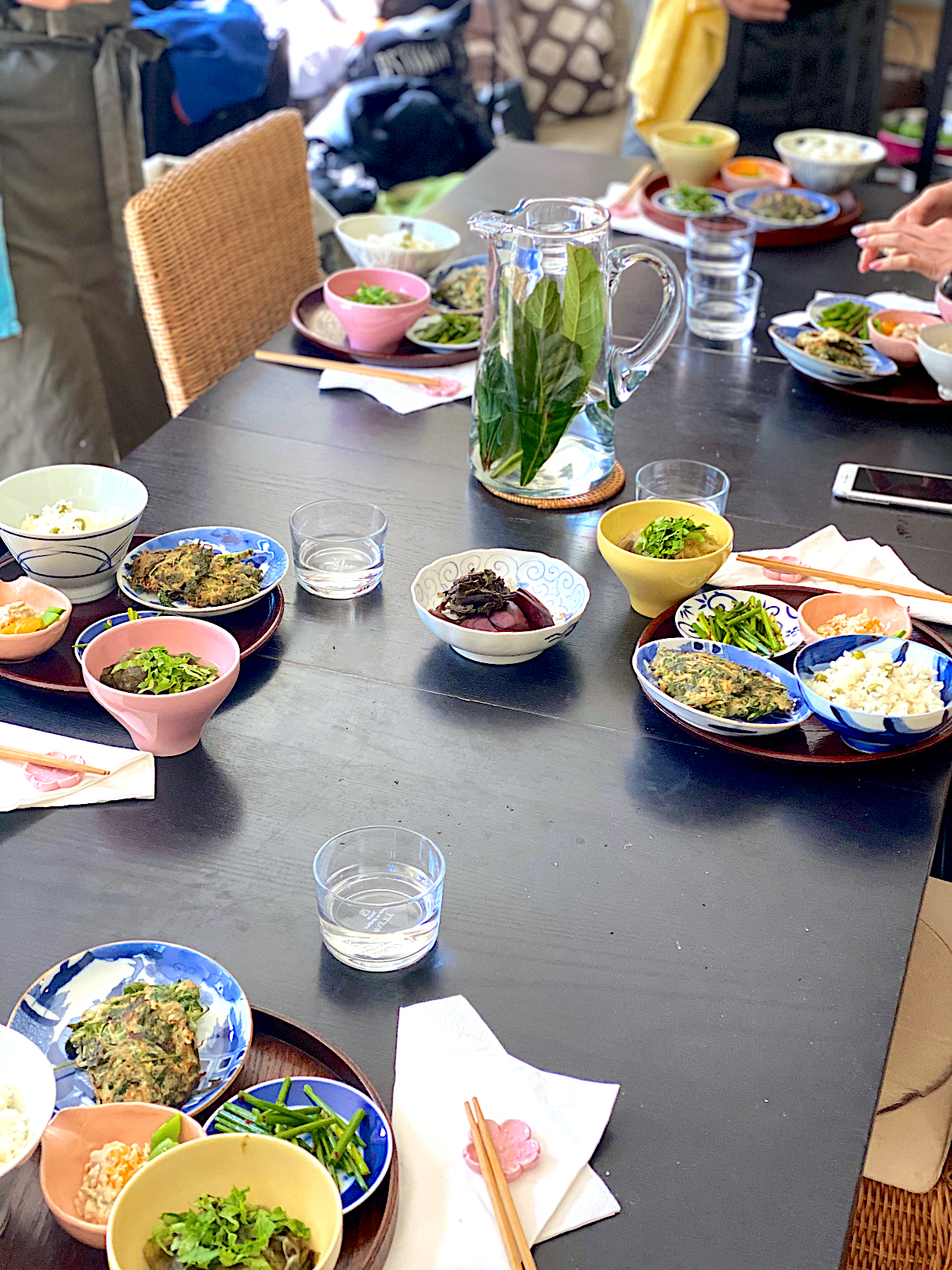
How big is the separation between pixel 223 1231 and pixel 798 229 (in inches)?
76.7

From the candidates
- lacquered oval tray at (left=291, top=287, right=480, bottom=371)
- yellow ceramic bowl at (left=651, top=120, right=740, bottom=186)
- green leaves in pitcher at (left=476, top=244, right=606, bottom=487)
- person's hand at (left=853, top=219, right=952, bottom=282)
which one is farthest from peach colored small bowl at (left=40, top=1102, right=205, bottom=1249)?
yellow ceramic bowl at (left=651, top=120, right=740, bottom=186)

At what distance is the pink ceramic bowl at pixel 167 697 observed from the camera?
939 millimetres

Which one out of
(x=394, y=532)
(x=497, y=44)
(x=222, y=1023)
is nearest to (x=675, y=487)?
(x=394, y=532)

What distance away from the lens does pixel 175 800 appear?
0.94 m

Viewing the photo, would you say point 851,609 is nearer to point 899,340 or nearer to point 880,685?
point 880,685

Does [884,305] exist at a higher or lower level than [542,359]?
lower

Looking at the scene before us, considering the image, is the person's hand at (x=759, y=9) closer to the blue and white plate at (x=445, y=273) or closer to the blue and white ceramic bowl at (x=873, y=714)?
the blue and white plate at (x=445, y=273)

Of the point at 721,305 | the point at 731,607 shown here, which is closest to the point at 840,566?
the point at 731,607

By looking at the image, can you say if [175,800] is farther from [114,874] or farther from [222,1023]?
[222,1023]

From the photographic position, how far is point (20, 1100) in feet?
2.19

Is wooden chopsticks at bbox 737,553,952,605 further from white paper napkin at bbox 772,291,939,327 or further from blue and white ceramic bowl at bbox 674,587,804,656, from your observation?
white paper napkin at bbox 772,291,939,327

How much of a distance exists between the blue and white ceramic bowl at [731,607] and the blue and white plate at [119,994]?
0.55m

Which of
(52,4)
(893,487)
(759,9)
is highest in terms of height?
(52,4)

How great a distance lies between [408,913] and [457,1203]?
0.21 metres
